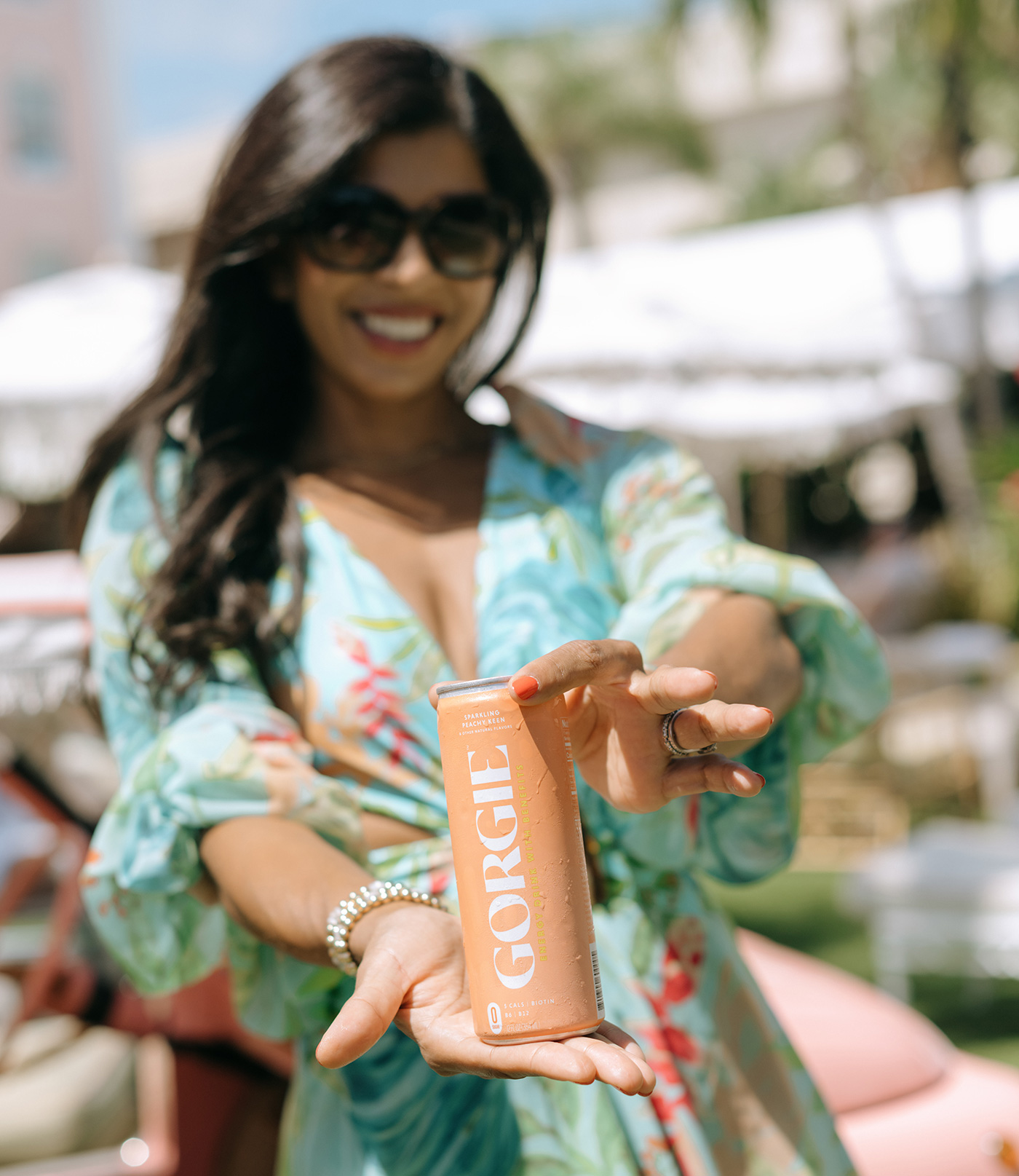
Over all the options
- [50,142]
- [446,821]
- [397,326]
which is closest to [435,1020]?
[446,821]

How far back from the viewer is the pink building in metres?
24.5

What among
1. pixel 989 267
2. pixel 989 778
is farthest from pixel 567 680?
pixel 989 267

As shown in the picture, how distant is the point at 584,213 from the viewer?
3241 centimetres

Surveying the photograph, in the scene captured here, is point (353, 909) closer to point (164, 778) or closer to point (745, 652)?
point (164, 778)

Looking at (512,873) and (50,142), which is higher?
(50,142)

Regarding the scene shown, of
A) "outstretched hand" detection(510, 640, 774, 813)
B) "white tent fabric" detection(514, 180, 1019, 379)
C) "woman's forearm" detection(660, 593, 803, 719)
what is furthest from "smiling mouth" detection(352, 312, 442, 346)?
"white tent fabric" detection(514, 180, 1019, 379)

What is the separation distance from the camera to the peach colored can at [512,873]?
1.01m

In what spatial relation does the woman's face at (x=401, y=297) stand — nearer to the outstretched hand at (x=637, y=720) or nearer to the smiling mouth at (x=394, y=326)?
the smiling mouth at (x=394, y=326)

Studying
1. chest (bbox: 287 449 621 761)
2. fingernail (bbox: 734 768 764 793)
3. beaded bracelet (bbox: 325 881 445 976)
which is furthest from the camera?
chest (bbox: 287 449 621 761)

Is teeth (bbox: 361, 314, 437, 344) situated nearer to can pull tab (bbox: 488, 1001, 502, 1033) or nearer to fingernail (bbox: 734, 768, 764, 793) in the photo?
fingernail (bbox: 734, 768, 764, 793)

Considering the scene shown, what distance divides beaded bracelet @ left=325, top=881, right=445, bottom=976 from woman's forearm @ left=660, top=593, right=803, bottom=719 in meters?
0.34

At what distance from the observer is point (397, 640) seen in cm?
148

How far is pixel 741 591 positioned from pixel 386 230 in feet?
2.07

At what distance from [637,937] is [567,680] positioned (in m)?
0.53
